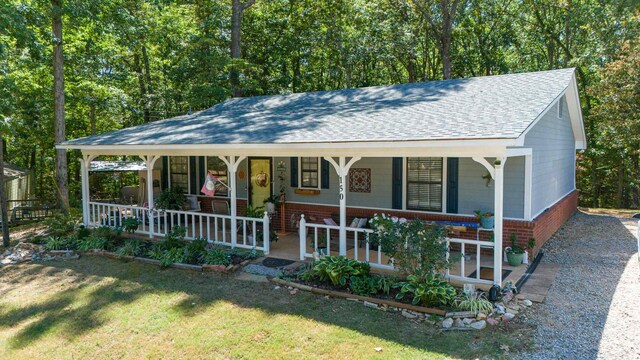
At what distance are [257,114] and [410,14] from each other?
15.4m

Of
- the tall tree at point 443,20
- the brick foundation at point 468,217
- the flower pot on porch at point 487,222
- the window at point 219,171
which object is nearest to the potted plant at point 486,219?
the flower pot on porch at point 487,222

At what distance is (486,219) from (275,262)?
463 cm

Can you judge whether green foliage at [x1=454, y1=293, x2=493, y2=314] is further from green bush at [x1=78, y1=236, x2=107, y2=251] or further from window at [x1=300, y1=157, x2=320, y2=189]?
green bush at [x1=78, y1=236, x2=107, y2=251]

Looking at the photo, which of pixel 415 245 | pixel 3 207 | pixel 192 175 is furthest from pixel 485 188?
pixel 3 207

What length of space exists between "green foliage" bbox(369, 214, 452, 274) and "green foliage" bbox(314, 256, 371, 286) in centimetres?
66

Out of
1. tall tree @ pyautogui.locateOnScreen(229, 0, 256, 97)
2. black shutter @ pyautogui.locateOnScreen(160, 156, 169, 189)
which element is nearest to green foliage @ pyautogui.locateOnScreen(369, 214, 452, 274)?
black shutter @ pyautogui.locateOnScreen(160, 156, 169, 189)

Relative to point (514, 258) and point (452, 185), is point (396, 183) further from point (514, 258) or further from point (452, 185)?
point (514, 258)

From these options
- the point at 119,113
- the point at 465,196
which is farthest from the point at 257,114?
the point at 119,113

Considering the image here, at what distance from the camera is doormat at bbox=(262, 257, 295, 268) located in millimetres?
8812

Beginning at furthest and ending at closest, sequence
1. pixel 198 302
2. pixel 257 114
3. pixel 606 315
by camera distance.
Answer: pixel 257 114 → pixel 198 302 → pixel 606 315

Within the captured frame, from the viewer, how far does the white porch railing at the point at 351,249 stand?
26.3ft

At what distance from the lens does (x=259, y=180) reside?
12805 mm

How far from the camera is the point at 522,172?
9000 mm

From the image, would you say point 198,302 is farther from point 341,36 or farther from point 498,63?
point 498,63
